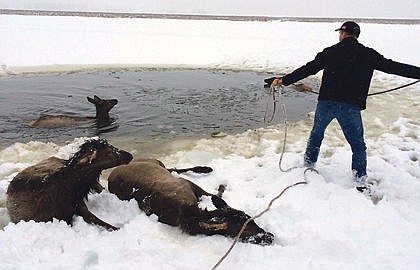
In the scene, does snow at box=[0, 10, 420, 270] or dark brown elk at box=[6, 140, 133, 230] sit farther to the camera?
dark brown elk at box=[6, 140, 133, 230]

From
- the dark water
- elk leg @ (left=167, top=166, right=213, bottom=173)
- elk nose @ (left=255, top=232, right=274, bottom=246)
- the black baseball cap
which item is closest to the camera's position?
elk nose @ (left=255, top=232, right=274, bottom=246)

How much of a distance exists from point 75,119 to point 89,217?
194 inches

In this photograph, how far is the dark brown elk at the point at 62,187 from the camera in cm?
380

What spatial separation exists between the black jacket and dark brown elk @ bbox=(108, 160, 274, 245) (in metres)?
2.02

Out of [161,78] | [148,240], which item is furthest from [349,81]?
[161,78]

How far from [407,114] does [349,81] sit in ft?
15.8

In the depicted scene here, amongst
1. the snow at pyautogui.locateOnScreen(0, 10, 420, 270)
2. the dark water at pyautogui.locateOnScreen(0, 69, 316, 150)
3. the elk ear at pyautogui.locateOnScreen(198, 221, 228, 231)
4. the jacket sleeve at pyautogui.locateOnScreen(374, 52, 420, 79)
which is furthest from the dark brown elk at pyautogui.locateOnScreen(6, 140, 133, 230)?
the jacket sleeve at pyautogui.locateOnScreen(374, 52, 420, 79)

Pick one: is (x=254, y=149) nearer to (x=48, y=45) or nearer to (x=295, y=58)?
(x=295, y=58)

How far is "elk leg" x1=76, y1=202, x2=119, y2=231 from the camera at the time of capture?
12.4 ft

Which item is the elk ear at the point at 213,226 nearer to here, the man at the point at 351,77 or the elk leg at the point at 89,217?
the elk leg at the point at 89,217

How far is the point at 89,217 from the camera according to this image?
3.89 meters

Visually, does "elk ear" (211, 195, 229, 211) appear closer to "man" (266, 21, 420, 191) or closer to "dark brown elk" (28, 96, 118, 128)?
"man" (266, 21, 420, 191)

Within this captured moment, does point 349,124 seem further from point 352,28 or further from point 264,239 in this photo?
point 264,239

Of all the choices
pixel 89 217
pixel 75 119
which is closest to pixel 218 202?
pixel 89 217
